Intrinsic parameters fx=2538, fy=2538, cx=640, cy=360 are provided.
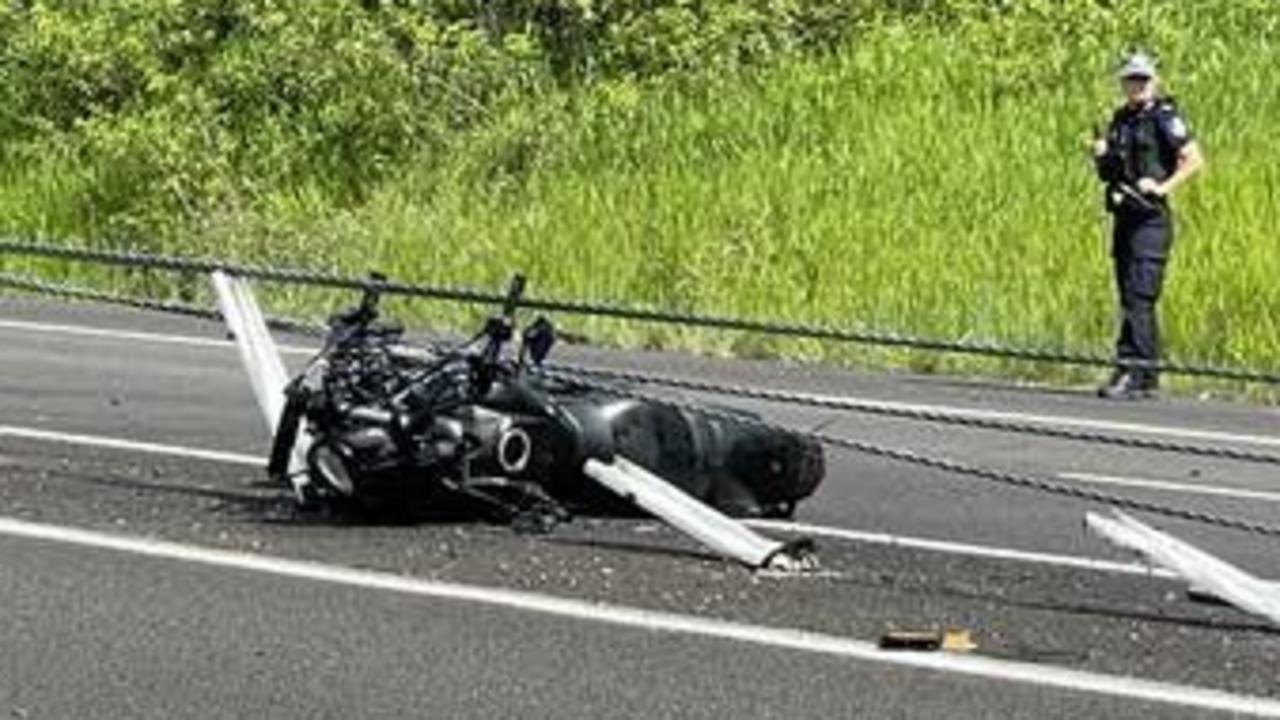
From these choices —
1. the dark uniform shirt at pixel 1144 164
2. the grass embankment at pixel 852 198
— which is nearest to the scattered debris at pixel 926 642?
the dark uniform shirt at pixel 1144 164

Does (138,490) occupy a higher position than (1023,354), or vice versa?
(1023,354)

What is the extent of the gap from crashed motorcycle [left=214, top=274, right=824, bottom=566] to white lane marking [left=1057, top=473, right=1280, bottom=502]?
2.22 m

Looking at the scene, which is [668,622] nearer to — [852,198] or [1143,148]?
[1143,148]

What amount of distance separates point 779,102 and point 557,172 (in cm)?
201

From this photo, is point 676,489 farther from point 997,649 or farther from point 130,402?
point 130,402

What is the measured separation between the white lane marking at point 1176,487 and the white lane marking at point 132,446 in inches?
136

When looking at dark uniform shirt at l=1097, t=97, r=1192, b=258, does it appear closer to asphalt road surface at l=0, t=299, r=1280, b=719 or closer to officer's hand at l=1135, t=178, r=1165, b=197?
officer's hand at l=1135, t=178, r=1165, b=197

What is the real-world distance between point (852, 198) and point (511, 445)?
36.7 feet

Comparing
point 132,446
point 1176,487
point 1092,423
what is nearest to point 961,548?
point 1176,487

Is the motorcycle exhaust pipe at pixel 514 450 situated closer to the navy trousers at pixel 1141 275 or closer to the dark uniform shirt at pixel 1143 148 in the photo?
the navy trousers at pixel 1141 275

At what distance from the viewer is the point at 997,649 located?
22.5ft

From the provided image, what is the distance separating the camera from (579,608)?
7.32m

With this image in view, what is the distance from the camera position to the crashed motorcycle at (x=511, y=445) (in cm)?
812

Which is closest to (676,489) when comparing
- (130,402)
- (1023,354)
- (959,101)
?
(1023,354)
